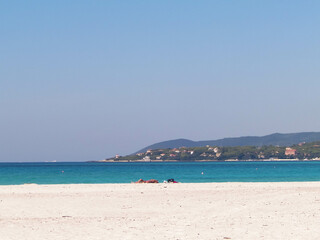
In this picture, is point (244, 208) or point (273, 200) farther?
point (273, 200)

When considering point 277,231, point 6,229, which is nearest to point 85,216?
point 6,229

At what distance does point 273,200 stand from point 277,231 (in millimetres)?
10520

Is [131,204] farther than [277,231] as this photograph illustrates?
Yes

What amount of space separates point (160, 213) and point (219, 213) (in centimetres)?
241

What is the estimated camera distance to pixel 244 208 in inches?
959

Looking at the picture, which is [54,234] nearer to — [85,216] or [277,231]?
[85,216]

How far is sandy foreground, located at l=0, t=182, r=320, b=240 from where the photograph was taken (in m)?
17.3

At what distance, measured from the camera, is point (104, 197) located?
30781mm

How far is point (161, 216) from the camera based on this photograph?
22.1m

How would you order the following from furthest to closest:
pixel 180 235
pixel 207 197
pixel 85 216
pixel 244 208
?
1. pixel 207 197
2. pixel 244 208
3. pixel 85 216
4. pixel 180 235

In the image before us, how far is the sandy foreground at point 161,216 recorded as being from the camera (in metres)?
17.3

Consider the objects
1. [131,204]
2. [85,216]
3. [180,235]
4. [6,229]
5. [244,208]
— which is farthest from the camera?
[131,204]

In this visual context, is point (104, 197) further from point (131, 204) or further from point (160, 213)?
point (160, 213)

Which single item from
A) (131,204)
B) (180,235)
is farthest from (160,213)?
(180,235)
